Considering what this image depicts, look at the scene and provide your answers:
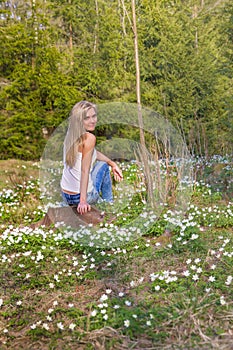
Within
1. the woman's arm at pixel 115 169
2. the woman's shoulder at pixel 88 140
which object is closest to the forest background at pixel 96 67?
the woman's arm at pixel 115 169

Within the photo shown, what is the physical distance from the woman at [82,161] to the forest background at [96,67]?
138 inches

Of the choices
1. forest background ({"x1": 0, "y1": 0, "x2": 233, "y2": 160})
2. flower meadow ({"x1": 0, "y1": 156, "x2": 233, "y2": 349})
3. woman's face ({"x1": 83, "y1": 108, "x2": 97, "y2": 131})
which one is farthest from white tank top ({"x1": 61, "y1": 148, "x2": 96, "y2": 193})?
forest background ({"x1": 0, "y1": 0, "x2": 233, "y2": 160})

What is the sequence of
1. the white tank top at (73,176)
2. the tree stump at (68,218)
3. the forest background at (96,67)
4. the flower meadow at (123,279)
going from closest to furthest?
1. the flower meadow at (123,279)
2. the white tank top at (73,176)
3. the tree stump at (68,218)
4. the forest background at (96,67)

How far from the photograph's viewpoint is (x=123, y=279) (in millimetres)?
2846

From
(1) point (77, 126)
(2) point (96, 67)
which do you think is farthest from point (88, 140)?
(2) point (96, 67)

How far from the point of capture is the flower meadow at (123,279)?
2.25 meters

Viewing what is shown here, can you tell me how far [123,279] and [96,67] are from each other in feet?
18.7

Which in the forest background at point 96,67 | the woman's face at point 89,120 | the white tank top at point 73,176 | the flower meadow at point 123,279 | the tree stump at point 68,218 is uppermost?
the forest background at point 96,67

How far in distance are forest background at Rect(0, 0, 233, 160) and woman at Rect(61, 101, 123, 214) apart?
3513 mm

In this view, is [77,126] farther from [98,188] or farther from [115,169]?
[98,188]

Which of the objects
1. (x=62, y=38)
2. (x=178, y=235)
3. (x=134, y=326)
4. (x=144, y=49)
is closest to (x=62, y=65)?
(x=62, y=38)

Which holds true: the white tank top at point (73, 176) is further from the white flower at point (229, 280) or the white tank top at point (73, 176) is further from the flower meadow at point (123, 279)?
the white flower at point (229, 280)

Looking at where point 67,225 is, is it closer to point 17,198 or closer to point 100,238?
point 100,238

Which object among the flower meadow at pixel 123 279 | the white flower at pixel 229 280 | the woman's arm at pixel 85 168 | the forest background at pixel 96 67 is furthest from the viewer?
the forest background at pixel 96 67
